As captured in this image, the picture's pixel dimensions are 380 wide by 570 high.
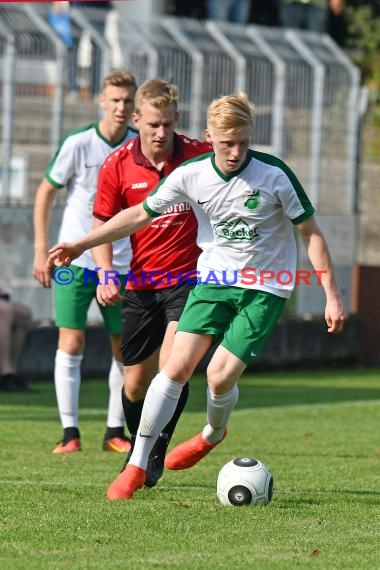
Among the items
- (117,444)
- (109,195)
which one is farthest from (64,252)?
(117,444)

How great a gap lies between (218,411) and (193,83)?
32.4 feet

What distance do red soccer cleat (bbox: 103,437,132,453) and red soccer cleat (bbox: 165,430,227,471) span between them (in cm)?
183

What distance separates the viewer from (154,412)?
782 cm

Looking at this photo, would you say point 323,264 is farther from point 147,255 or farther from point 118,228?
point 147,255

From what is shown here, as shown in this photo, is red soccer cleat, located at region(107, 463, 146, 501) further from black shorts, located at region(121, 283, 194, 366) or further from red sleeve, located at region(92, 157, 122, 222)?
red sleeve, located at region(92, 157, 122, 222)

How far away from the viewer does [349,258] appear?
1992cm

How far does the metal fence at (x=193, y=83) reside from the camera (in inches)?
631

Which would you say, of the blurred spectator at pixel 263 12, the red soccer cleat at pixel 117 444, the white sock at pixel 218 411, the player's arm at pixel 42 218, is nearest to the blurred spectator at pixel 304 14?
the blurred spectator at pixel 263 12

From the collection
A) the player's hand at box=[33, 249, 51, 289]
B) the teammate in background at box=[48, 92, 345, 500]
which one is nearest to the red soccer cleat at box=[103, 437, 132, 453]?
the player's hand at box=[33, 249, 51, 289]

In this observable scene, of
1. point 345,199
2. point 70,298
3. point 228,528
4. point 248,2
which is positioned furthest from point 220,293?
point 248,2

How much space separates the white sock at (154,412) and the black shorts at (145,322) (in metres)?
0.96

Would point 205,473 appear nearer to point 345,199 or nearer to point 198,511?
point 198,511

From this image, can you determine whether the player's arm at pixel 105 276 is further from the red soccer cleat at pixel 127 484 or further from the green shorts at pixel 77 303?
the red soccer cleat at pixel 127 484

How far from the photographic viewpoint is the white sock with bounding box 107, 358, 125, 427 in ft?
33.6
